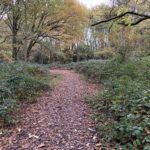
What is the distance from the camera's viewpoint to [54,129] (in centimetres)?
513

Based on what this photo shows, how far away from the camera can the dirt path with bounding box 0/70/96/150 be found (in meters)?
4.36

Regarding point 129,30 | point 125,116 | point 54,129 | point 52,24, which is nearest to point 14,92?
point 54,129

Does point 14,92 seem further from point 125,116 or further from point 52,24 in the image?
point 52,24

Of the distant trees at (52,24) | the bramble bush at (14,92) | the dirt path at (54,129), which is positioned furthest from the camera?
the distant trees at (52,24)

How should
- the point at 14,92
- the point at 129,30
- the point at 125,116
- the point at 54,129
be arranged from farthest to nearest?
the point at 129,30 < the point at 14,92 < the point at 54,129 < the point at 125,116

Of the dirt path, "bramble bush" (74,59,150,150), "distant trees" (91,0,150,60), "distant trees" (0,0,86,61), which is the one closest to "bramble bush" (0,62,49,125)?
the dirt path

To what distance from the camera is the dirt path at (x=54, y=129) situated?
4359 mm

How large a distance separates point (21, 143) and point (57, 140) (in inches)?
28.9

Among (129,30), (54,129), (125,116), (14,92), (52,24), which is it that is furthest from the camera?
(129,30)

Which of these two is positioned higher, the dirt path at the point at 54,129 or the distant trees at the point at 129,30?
the distant trees at the point at 129,30

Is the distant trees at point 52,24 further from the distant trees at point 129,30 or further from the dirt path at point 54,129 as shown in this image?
the dirt path at point 54,129

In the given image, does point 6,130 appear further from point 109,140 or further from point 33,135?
point 109,140

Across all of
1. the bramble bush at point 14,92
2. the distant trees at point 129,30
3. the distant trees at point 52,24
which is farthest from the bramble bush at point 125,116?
the distant trees at point 52,24

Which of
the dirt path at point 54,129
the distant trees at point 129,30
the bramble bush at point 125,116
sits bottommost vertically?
the dirt path at point 54,129
